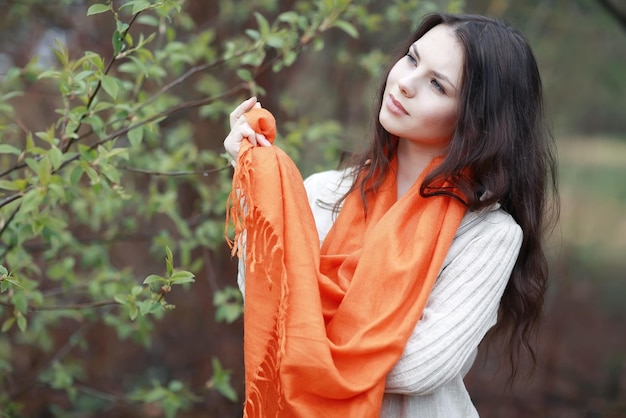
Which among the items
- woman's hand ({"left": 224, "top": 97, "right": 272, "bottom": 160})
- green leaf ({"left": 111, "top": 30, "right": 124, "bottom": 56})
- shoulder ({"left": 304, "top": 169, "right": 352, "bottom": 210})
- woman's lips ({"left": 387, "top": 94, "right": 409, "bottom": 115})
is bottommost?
shoulder ({"left": 304, "top": 169, "right": 352, "bottom": 210})

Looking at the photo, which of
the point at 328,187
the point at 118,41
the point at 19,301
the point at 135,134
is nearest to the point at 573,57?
the point at 328,187

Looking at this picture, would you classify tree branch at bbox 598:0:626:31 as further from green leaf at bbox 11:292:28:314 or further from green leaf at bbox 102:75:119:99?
green leaf at bbox 11:292:28:314

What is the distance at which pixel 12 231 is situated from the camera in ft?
6.81

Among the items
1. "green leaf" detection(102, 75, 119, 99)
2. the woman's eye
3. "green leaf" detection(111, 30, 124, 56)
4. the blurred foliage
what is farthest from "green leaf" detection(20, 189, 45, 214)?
the blurred foliage

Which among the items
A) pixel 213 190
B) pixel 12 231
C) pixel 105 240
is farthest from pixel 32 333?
pixel 12 231

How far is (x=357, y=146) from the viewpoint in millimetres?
2467

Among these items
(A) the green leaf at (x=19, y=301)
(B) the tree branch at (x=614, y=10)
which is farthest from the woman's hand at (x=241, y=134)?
(B) the tree branch at (x=614, y=10)

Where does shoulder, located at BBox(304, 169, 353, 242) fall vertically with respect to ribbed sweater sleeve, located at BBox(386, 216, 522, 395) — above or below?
above

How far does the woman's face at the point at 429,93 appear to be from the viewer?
171 cm

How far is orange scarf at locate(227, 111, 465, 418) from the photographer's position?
5.16 feet

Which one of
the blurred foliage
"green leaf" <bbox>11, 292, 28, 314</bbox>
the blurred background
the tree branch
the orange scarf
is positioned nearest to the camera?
the orange scarf

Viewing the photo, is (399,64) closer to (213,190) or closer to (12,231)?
(12,231)

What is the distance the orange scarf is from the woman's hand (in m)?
0.02

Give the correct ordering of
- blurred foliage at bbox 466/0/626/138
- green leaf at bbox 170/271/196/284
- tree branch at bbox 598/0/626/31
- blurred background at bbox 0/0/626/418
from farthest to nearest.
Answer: blurred foliage at bbox 466/0/626/138
blurred background at bbox 0/0/626/418
tree branch at bbox 598/0/626/31
green leaf at bbox 170/271/196/284
